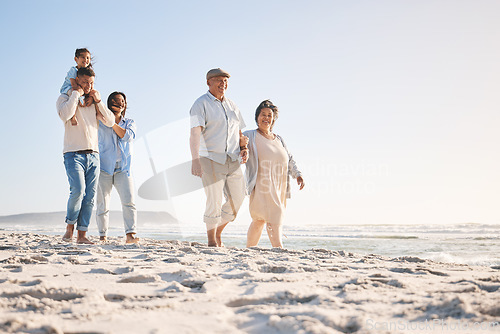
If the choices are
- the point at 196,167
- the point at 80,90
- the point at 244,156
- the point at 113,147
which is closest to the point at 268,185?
the point at 244,156

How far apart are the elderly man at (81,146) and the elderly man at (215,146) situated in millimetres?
1076

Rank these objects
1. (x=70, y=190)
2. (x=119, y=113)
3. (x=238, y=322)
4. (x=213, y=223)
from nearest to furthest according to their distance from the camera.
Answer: (x=238, y=322)
(x=70, y=190)
(x=213, y=223)
(x=119, y=113)

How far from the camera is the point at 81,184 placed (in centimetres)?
414

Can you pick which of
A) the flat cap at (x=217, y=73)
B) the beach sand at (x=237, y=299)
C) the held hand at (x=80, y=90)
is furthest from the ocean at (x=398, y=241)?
the beach sand at (x=237, y=299)

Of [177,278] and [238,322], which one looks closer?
[238,322]

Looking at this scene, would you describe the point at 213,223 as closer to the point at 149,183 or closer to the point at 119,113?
the point at 119,113

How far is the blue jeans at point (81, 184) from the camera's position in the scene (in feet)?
13.5

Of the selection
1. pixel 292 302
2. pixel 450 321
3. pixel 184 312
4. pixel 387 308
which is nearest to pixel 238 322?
pixel 184 312

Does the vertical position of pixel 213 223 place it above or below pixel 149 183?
below

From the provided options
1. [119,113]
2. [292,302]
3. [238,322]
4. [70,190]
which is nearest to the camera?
[238,322]

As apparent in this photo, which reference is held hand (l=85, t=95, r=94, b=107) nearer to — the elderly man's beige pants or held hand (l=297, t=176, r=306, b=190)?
the elderly man's beige pants

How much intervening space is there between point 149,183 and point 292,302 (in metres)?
5.45

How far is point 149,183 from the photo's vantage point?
6.87 metres

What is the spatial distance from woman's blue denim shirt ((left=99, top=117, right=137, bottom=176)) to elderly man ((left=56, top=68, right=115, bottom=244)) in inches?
16.0
